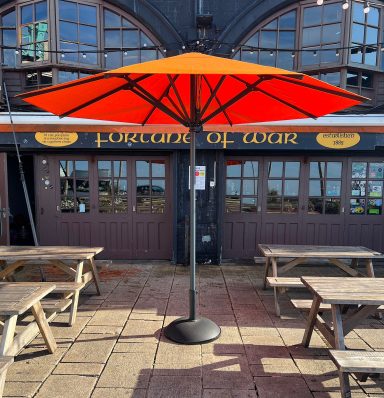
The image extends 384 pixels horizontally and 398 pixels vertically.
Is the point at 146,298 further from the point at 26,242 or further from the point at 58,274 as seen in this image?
the point at 26,242

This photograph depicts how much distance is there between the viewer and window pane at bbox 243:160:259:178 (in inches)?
262

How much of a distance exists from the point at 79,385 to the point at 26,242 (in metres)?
6.45

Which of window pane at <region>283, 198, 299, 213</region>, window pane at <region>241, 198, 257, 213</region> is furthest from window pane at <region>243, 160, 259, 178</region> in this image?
window pane at <region>283, 198, 299, 213</region>

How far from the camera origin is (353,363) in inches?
88.9

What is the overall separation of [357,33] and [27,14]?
248 inches

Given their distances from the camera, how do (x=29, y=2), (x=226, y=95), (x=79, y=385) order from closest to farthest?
(x=79, y=385)
(x=226, y=95)
(x=29, y=2)

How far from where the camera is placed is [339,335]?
9.00 feet

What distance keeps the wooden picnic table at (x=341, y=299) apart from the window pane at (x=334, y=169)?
369 cm

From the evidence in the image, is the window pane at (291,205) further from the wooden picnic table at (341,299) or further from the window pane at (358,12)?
the window pane at (358,12)

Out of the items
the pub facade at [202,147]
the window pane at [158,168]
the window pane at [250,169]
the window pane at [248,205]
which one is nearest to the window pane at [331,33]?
the pub facade at [202,147]

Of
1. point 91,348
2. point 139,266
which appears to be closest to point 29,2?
point 139,266

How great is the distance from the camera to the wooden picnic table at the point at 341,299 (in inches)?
107

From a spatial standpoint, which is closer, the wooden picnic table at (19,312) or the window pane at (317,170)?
the wooden picnic table at (19,312)

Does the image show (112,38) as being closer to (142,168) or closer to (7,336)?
(142,168)
